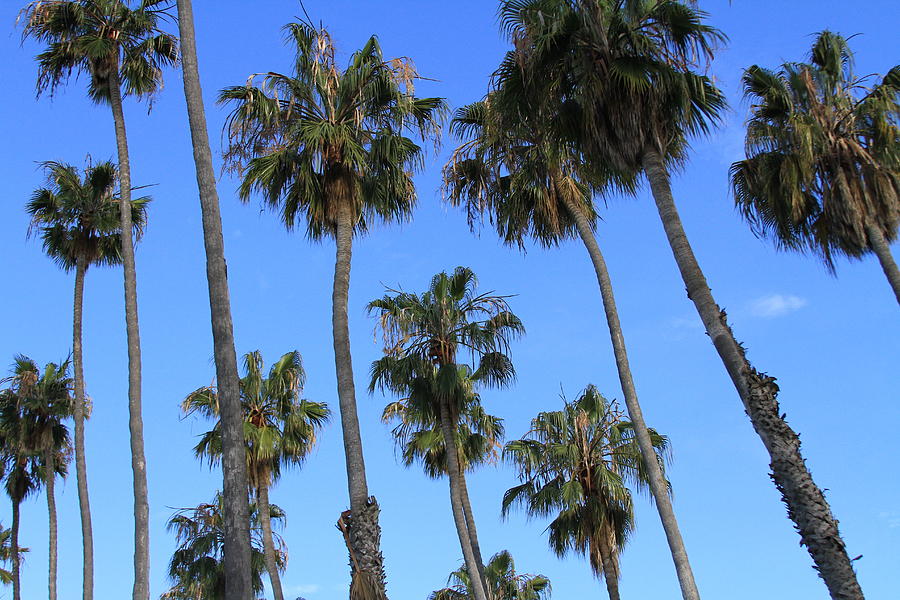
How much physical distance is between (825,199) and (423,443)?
12.6 metres

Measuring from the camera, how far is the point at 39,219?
25562mm

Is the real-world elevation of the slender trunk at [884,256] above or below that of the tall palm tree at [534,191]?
below

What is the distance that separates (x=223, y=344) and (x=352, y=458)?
13.8ft

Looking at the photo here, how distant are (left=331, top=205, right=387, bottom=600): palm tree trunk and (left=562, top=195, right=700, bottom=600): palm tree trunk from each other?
210 inches

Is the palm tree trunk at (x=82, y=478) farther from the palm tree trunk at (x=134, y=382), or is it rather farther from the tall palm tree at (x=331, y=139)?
the tall palm tree at (x=331, y=139)

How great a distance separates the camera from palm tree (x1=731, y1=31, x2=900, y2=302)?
18.1 m

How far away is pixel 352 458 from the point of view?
46.6 feet

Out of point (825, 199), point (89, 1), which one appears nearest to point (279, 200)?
point (89, 1)

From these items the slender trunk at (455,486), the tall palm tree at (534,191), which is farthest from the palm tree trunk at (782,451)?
the slender trunk at (455,486)

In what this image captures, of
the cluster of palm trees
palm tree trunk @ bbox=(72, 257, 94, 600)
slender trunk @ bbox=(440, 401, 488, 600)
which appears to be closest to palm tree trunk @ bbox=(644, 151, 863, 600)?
the cluster of palm trees

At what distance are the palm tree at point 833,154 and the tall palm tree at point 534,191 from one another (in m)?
3.29

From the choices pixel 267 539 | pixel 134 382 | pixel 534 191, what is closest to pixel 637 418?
pixel 534 191

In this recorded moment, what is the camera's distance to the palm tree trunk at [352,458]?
43.1 ft

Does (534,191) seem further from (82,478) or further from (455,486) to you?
(82,478)
